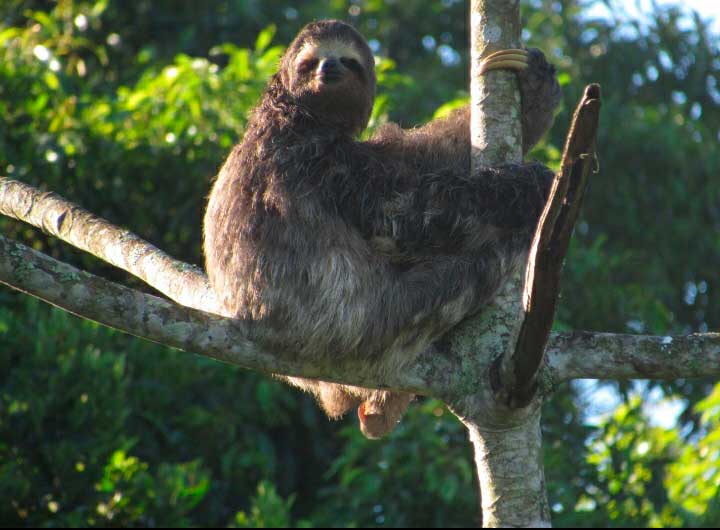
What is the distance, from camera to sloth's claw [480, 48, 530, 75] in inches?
182

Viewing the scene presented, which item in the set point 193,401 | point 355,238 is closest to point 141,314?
point 355,238

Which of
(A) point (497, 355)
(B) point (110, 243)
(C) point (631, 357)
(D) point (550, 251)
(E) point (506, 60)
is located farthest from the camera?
(B) point (110, 243)

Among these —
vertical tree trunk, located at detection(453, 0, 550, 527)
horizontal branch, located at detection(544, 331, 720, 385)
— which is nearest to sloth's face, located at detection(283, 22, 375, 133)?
vertical tree trunk, located at detection(453, 0, 550, 527)

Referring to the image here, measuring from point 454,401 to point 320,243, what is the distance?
3.29 feet

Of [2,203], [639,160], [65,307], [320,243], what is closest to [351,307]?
[320,243]

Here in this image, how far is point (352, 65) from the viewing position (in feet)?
18.2

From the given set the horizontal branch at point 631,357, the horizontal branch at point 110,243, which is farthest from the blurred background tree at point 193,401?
the horizontal branch at point 631,357

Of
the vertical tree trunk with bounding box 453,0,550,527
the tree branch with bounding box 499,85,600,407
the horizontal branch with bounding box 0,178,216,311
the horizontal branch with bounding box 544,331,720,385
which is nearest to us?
the tree branch with bounding box 499,85,600,407

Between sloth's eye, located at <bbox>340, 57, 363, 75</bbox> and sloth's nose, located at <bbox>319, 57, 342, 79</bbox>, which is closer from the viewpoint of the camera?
sloth's nose, located at <bbox>319, 57, 342, 79</bbox>

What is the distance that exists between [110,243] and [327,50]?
1589 mm

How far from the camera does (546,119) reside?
5531 millimetres

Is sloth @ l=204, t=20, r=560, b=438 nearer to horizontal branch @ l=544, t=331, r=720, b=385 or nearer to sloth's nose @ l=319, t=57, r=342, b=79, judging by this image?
sloth's nose @ l=319, t=57, r=342, b=79

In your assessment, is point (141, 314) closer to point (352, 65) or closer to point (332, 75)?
point (332, 75)

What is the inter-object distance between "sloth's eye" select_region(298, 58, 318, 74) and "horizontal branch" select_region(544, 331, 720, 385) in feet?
6.74
